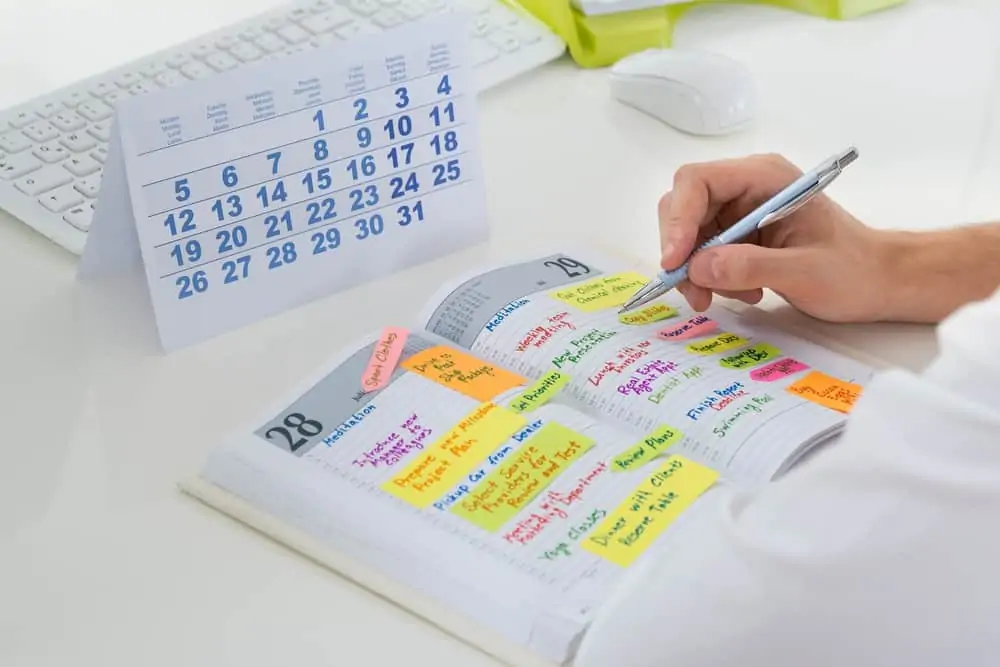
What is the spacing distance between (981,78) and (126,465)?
84 centimetres

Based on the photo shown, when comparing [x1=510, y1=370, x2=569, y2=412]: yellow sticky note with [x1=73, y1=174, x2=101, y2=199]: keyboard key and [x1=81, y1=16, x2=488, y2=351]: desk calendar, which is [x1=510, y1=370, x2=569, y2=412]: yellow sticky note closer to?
[x1=81, y1=16, x2=488, y2=351]: desk calendar

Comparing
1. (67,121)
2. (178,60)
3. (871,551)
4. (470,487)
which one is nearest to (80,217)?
(67,121)

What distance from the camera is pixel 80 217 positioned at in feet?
3.41

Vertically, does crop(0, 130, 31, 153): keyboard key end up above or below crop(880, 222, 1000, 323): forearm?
above

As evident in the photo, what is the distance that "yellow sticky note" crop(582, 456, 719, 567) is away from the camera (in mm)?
719

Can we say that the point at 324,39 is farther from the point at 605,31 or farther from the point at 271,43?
the point at 605,31

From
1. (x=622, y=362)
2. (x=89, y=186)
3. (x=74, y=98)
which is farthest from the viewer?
(x=74, y=98)

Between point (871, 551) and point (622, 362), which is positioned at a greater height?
point (871, 551)

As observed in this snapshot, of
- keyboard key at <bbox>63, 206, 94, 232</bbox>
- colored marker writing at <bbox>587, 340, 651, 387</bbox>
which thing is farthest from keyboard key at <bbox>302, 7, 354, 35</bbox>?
colored marker writing at <bbox>587, 340, 651, 387</bbox>

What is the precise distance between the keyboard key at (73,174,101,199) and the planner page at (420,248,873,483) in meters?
0.30

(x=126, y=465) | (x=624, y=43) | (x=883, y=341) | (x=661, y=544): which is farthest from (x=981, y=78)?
(x=126, y=465)

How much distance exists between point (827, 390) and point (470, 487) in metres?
0.23

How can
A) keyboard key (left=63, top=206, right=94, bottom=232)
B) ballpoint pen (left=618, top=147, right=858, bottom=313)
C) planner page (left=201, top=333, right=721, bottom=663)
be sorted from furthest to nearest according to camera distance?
keyboard key (left=63, top=206, right=94, bottom=232)
ballpoint pen (left=618, top=147, right=858, bottom=313)
planner page (left=201, top=333, right=721, bottom=663)

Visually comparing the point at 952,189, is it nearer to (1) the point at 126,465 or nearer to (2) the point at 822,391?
(2) the point at 822,391
